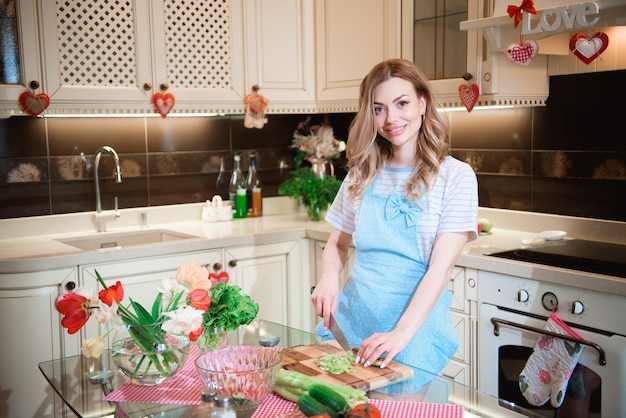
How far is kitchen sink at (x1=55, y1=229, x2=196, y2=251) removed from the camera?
10.7 feet

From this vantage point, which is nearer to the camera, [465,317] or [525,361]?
[525,361]

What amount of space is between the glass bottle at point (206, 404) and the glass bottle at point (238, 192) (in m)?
2.33

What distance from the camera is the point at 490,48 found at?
2.73m

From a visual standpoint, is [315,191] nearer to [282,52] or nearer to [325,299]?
[282,52]

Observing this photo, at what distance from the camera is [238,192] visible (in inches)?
147

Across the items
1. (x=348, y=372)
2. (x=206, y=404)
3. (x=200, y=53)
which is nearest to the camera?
(x=206, y=404)

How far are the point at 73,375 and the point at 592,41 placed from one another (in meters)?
1.95

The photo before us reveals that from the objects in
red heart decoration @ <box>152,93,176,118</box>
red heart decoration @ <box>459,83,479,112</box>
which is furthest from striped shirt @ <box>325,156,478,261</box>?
red heart decoration @ <box>152,93,176,118</box>

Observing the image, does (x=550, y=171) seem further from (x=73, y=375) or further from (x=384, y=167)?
(x=73, y=375)

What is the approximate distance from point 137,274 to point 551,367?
5.35ft

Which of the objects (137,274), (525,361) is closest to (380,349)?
(525,361)

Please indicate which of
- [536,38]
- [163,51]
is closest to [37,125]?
[163,51]

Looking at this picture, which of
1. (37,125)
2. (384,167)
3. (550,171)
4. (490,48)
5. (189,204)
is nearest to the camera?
(384,167)

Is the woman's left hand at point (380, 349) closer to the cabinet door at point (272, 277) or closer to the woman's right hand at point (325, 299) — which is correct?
the woman's right hand at point (325, 299)
